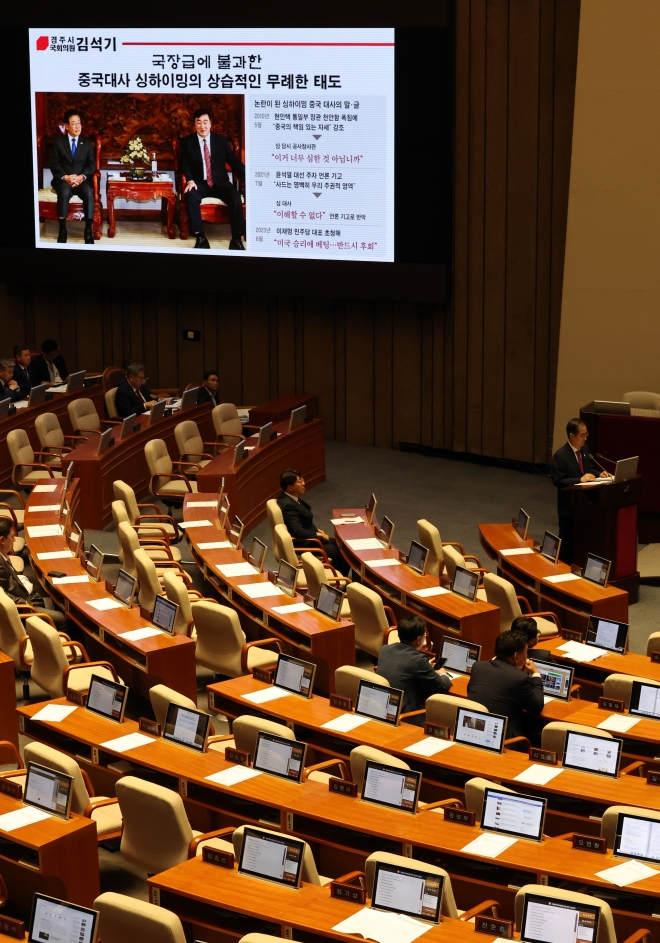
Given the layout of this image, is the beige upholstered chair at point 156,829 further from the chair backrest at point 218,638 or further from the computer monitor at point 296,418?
the computer monitor at point 296,418

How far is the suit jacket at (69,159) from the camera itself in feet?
50.8

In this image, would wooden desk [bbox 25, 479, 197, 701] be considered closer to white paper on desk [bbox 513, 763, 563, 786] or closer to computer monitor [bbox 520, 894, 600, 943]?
white paper on desk [bbox 513, 763, 563, 786]

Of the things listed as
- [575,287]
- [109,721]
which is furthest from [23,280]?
[109,721]

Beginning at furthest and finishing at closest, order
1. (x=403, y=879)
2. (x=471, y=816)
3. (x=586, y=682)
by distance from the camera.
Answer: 1. (x=586, y=682)
2. (x=471, y=816)
3. (x=403, y=879)

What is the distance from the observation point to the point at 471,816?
5555 millimetres

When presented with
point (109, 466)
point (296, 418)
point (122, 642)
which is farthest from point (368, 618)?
point (296, 418)

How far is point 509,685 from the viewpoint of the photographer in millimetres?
6809

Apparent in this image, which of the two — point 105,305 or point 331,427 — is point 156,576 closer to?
point 331,427

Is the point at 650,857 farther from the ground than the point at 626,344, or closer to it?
closer to it

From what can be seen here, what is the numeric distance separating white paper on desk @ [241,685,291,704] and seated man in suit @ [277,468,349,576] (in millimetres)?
3187

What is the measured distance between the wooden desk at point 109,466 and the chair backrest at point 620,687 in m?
5.97

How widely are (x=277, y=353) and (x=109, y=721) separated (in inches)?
372

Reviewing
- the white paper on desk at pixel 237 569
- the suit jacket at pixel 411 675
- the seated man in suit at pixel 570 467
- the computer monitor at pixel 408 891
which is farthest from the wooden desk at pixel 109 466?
the computer monitor at pixel 408 891

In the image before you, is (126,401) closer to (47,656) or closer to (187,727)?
(47,656)
